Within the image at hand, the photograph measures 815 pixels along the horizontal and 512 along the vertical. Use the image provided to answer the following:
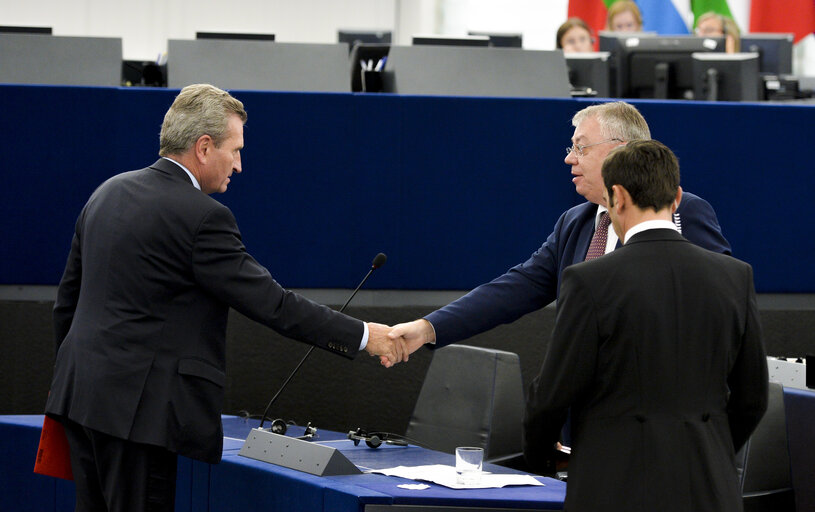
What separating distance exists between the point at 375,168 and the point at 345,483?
201 cm

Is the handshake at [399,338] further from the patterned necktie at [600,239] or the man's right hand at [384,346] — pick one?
the patterned necktie at [600,239]

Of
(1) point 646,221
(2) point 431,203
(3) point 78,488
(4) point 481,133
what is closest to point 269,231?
(2) point 431,203

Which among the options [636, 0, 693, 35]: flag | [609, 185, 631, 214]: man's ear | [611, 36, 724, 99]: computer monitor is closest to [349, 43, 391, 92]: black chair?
[611, 36, 724, 99]: computer monitor

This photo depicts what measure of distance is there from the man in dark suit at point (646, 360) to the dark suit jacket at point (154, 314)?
0.84m

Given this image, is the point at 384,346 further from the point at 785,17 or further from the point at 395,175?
the point at 785,17

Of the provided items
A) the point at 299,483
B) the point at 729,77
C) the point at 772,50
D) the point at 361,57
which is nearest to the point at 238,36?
the point at 361,57

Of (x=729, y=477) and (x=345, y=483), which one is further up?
(x=729, y=477)

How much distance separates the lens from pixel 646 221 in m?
2.09

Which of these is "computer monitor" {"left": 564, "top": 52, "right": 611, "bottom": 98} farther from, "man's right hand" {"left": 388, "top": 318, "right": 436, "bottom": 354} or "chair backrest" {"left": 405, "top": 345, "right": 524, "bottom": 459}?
"man's right hand" {"left": 388, "top": 318, "right": 436, "bottom": 354}

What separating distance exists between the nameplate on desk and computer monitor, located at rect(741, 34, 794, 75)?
506cm

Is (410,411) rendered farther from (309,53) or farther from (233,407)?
(309,53)

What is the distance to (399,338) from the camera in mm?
3211

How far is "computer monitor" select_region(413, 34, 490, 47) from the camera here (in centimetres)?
505

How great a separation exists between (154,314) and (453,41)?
292 cm
